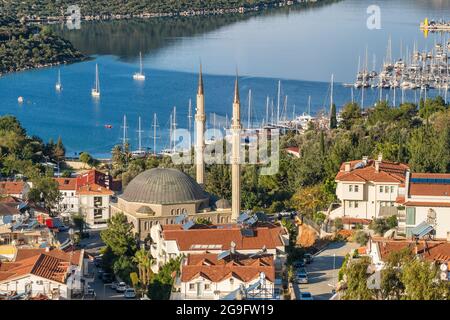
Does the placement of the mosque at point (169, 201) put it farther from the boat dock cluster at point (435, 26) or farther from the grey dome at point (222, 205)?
the boat dock cluster at point (435, 26)

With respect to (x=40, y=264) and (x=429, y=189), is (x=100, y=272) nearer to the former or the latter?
(x=40, y=264)

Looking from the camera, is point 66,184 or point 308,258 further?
point 66,184

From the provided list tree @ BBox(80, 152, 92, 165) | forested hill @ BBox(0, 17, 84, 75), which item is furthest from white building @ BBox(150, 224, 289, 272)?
forested hill @ BBox(0, 17, 84, 75)

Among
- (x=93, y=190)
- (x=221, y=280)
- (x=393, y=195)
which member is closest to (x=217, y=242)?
(x=221, y=280)

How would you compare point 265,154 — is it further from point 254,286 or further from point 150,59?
point 150,59

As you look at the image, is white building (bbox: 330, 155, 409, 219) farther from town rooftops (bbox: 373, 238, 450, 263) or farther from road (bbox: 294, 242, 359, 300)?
town rooftops (bbox: 373, 238, 450, 263)
